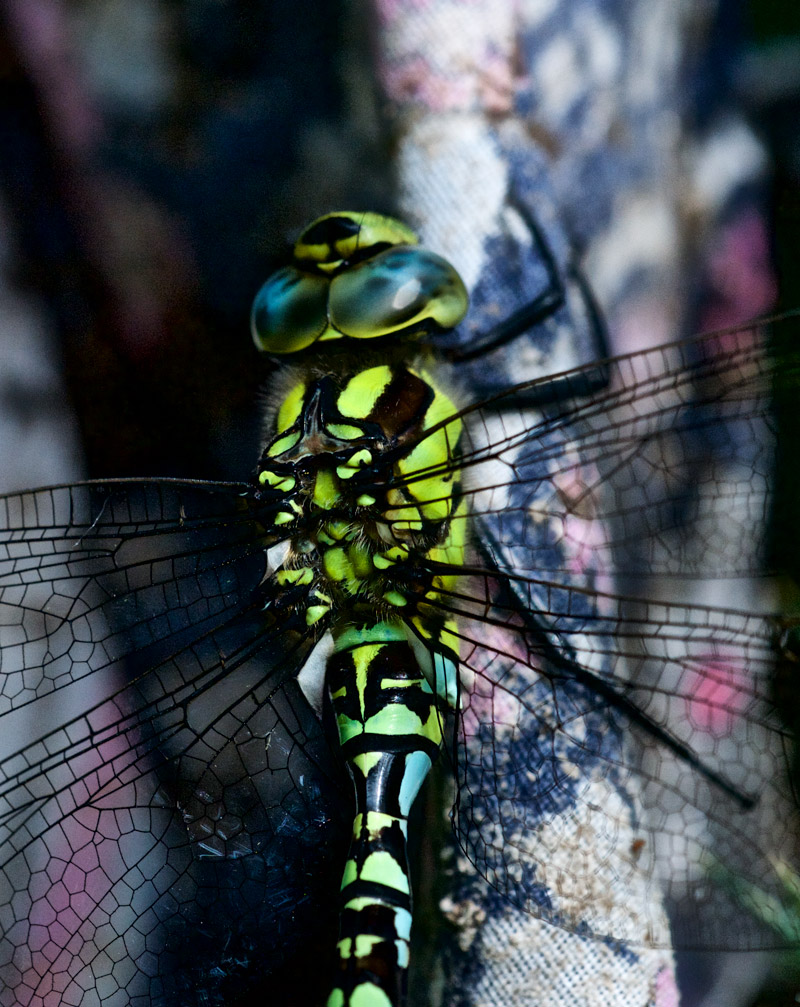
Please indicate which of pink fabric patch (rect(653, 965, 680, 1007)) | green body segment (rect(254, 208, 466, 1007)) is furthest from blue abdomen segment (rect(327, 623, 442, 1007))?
pink fabric patch (rect(653, 965, 680, 1007))

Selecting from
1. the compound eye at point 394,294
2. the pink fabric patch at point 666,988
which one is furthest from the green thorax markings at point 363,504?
the pink fabric patch at point 666,988

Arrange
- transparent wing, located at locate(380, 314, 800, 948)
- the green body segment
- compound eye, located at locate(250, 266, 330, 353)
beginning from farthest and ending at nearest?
compound eye, located at locate(250, 266, 330, 353) → the green body segment → transparent wing, located at locate(380, 314, 800, 948)

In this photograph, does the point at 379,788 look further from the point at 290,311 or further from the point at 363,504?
the point at 290,311

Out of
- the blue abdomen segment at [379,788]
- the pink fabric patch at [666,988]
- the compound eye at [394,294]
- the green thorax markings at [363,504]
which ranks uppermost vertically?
the compound eye at [394,294]

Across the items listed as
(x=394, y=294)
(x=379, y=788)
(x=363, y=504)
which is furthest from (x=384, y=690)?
(x=394, y=294)

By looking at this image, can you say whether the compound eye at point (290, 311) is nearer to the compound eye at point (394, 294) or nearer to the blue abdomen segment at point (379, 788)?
the compound eye at point (394, 294)

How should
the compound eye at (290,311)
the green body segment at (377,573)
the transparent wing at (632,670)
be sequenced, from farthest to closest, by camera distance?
the compound eye at (290,311) → the green body segment at (377,573) → the transparent wing at (632,670)

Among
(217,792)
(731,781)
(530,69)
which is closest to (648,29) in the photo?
(530,69)

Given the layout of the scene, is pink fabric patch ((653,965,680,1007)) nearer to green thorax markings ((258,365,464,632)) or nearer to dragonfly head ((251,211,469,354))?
green thorax markings ((258,365,464,632))

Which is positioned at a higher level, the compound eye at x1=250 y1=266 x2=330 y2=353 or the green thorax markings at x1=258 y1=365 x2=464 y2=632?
the compound eye at x1=250 y1=266 x2=330 y2=353
